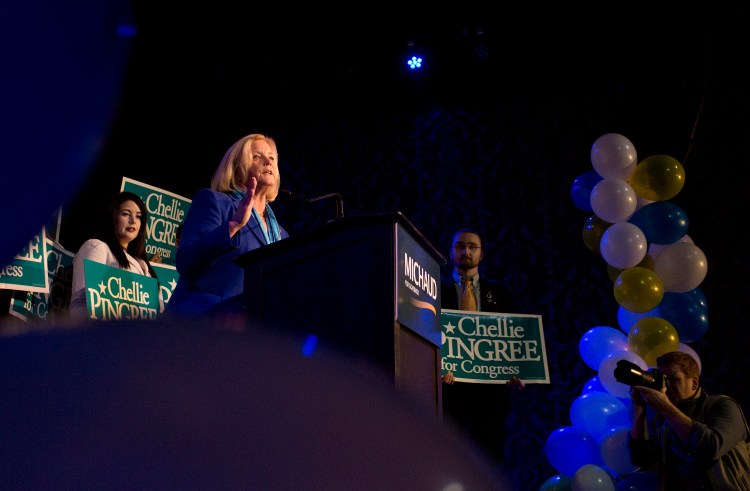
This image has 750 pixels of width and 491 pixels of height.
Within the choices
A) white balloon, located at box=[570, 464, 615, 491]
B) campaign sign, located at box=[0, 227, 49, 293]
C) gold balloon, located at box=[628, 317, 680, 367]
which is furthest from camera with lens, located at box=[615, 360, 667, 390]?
campaign sign, located at box=[0, 227, 49, 293]

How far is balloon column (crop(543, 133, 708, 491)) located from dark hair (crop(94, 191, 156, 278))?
7.18 ft

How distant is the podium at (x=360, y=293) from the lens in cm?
167

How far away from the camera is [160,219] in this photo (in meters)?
4.30

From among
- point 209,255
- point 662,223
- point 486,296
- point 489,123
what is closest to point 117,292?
point 209,255

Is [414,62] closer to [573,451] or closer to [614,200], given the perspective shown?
[614,200]

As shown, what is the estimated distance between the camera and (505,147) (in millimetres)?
5688

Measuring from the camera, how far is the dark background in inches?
189

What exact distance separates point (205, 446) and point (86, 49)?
1.24m

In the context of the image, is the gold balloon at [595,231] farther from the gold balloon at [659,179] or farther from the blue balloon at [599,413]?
the blue balloon at [599,413]

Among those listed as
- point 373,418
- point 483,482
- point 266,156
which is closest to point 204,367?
point 373,418

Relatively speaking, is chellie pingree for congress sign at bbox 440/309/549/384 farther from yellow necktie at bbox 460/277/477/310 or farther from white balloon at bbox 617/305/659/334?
white balloon at bbox 617/305/659/334

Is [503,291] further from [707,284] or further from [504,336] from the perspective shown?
[707,284]

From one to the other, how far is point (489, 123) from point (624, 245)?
2.23 metres

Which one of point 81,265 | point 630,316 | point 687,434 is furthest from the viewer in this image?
point 630,316
